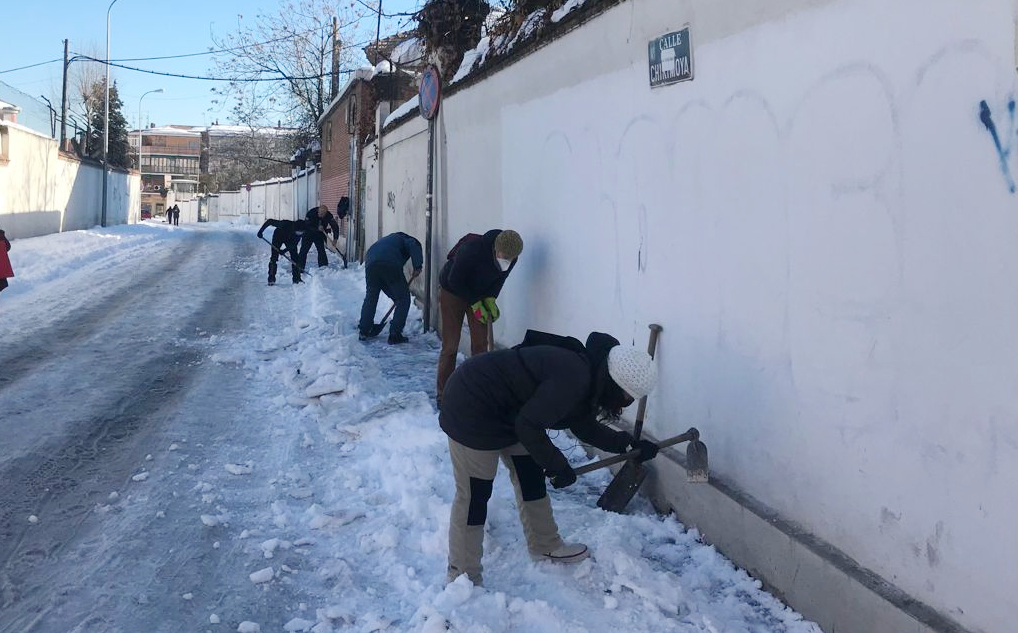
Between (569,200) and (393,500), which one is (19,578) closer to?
(393,500)

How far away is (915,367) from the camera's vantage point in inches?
108

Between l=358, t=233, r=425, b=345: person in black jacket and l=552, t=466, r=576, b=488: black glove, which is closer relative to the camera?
l=552, t=466, r=576, b=488: black glove

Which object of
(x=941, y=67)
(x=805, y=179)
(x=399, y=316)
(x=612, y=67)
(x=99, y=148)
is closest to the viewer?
(x=941, y=67)

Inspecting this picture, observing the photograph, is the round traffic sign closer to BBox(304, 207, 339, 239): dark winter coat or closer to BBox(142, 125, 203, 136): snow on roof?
BBox(304, 207, 339, 239): dark winter coat

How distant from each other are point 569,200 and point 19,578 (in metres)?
3.91

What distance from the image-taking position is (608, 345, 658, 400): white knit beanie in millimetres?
3318

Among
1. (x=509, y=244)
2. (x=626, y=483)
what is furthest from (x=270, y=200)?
(x=626, y=483)

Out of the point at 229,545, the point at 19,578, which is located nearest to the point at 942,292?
the point at 229,545

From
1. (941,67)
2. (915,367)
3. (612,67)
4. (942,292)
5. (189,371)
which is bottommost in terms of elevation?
(189,371)

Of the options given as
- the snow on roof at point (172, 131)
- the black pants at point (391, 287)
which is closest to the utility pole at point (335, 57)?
the black pants at point (391, 287)

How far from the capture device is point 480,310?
21.7ft

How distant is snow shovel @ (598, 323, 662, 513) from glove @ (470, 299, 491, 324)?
88.5 inches

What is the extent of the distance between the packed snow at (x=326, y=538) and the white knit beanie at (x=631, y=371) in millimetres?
866

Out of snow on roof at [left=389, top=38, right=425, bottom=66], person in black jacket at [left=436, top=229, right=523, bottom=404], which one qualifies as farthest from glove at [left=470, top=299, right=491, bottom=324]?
snow on roof at [left=389, top=38, right=425, bottom=66]
